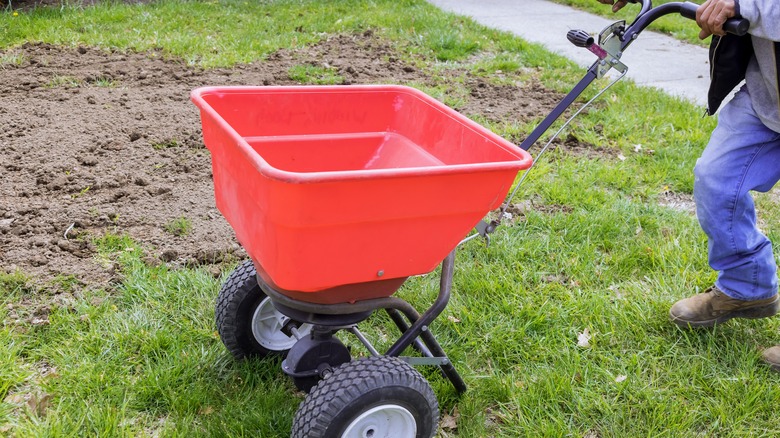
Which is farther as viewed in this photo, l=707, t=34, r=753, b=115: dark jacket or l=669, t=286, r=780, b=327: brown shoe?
l=669, t=286, r=780, b=327: brown shoe

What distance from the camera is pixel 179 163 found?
12.7 feet

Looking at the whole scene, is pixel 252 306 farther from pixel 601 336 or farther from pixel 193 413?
pixel 601 336

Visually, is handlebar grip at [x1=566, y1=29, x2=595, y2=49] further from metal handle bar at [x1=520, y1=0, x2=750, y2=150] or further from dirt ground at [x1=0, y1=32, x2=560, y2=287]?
dirt ground at [x1=0, y1=32, x2=560, y2=287]

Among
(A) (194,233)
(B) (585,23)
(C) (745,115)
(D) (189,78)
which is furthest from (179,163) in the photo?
(B) (585,23)

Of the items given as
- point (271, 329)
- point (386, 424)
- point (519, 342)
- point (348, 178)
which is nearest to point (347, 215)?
point (348, 178)

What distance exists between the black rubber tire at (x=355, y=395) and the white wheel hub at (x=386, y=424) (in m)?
0.03

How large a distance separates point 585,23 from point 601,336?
570 centimetres

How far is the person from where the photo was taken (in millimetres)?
2299

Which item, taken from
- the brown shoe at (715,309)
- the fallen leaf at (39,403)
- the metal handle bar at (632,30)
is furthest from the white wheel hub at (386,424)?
the brown shoe at (715,309)

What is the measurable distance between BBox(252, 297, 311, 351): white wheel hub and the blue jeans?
1.41m

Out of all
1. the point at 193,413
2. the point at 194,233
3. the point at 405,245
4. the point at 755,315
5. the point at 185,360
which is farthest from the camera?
the point at 194,233

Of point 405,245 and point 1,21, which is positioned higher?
point 405,245

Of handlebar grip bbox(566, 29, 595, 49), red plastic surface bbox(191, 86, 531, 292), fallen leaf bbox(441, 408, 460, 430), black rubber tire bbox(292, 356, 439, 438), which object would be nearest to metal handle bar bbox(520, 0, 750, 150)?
handlebar grip bbox(566, 29, 595, 49)

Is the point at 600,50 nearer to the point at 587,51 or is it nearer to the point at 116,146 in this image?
the point at 116,146
